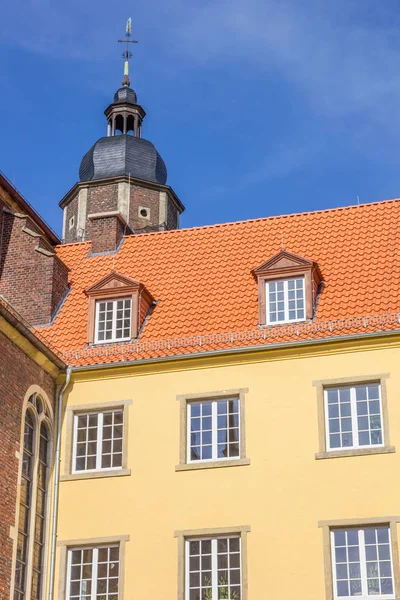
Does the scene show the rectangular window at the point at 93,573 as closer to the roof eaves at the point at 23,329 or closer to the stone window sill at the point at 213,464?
the stone window sill at the point at 213,464

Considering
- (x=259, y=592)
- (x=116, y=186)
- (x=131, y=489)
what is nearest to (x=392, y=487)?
(x=259, y=592)

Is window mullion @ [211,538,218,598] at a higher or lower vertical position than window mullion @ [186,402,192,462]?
lower

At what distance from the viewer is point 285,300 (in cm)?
A: 2761

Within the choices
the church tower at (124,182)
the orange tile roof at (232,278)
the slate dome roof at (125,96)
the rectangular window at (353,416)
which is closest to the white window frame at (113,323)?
the orange tile roof at (232,278)

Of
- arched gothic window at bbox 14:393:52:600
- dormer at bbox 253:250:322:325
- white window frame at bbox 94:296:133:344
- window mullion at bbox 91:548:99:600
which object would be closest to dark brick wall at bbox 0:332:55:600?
arched gothic window at bbox 14:393:52:600

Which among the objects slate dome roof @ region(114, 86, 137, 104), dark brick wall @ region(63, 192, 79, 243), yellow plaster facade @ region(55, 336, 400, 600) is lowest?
yellow plaster facade @ region(55, 336, 400, 600)

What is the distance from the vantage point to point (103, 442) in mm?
26156

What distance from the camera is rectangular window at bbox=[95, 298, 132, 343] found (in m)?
28.3

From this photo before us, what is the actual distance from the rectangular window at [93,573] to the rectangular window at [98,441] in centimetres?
191

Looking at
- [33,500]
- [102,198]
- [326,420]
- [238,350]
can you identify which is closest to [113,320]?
[238,350]

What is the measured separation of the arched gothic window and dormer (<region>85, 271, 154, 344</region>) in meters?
2.95

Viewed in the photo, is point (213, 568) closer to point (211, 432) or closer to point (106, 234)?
point (211, 432)

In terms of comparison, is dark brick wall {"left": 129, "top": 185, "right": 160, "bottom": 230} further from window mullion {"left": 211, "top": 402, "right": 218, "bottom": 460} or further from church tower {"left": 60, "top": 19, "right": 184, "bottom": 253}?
window mullion {"left": 211, "top": 402, "right": 218, "bottom": 460}

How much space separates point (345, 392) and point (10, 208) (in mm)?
11697
